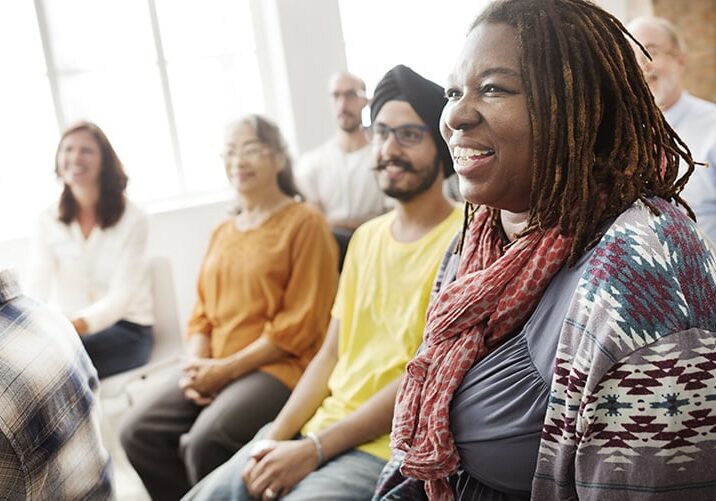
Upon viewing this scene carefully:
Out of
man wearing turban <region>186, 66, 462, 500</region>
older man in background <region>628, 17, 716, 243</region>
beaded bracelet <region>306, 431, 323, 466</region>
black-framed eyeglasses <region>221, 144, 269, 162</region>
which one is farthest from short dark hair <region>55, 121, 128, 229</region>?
older man in background <region>628, 17, 716, 243</region>

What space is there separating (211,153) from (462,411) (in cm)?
358

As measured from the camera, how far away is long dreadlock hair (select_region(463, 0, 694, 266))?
0.93 m

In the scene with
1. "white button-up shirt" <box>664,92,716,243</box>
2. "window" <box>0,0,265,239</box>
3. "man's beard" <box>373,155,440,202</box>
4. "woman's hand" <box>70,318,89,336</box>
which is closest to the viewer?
"man's beard" <box>373,155,440,202</box>

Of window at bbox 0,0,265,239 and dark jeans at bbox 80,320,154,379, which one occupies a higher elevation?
window at bbox 0,0,265,239

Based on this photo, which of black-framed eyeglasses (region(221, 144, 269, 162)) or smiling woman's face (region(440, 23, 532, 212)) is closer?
smiling woman's face (region(440, 23, 532, 212))

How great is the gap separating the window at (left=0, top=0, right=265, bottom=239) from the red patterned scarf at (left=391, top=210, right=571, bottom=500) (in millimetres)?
3005

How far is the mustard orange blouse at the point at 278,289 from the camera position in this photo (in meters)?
2.18

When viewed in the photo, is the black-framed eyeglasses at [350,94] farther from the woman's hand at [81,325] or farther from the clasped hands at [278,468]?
the clasped hands at [278,468]

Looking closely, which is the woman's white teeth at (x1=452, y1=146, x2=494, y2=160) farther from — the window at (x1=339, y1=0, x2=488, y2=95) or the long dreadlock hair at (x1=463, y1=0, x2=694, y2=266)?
the window at (x1=339, y1=0, x2=488, y2=95)

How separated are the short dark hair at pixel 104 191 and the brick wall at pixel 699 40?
3.94 m

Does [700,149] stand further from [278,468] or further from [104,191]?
[104,191]

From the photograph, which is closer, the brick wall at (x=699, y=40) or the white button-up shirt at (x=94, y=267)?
the white button-up shirt at (x=94, y=267)

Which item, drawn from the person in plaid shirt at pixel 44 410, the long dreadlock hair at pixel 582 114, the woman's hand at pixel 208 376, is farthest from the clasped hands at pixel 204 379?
the long dreadlock hair at pixel 582 114

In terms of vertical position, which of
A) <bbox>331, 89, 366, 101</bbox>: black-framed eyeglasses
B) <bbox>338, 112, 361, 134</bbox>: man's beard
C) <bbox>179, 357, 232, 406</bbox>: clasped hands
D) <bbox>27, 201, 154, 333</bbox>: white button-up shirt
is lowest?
<bbox>179, 357, 232, 406</bbox>: clasped hands
